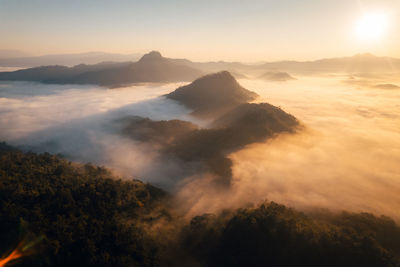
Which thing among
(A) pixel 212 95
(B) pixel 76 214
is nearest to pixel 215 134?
(B) pixel 76 214

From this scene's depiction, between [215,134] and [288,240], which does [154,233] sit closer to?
[288,240]

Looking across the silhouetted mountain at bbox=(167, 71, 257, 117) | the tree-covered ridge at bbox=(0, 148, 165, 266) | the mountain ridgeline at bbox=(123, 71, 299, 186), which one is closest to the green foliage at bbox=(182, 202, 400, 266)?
the tree-covered ridge at bbox=(0, 148, 165, 266)

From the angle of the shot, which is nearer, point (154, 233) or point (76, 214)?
point (76, 214)

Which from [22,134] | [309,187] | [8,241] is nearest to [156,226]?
[8,241]

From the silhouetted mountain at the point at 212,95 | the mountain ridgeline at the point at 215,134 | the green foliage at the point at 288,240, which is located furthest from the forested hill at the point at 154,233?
the silhouetted mountain at the point at 212,95

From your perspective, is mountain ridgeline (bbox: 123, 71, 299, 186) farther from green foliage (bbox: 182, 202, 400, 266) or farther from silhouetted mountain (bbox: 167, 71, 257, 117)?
green foliage (bbox: 182, 202, 400, 266)

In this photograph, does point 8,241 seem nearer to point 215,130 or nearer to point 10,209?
point 10,209
